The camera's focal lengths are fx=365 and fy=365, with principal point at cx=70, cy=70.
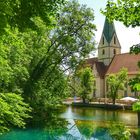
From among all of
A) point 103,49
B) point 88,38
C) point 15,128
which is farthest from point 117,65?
point 15,128

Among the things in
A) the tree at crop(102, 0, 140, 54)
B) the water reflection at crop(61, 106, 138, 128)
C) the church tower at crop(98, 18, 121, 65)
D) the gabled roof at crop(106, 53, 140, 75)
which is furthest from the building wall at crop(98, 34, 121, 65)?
the tree at crop(102, 0, 140, 54)

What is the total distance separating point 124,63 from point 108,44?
12.3 metres

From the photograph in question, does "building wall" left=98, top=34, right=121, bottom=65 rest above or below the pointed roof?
below

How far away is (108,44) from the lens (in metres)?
86.7

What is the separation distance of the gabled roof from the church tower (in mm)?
5176

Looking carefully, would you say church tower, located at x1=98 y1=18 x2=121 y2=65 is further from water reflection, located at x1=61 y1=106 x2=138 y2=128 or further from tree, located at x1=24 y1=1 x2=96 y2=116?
tree, located at x1=24 y1=1 x2=96 y2=116

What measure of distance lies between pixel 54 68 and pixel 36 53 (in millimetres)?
3091

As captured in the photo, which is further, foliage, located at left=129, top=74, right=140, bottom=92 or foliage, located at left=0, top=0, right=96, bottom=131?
foliage, located at left=0, top=0, right=96, bottom=131

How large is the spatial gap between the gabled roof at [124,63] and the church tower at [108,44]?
17.0 ft

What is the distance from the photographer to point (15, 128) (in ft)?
85.4

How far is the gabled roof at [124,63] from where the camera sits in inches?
2847

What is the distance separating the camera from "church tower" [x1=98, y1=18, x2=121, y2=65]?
8588 cm

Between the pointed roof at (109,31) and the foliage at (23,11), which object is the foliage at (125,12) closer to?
the foliage at (23,11)

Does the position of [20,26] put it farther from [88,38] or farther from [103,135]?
[88,38]
